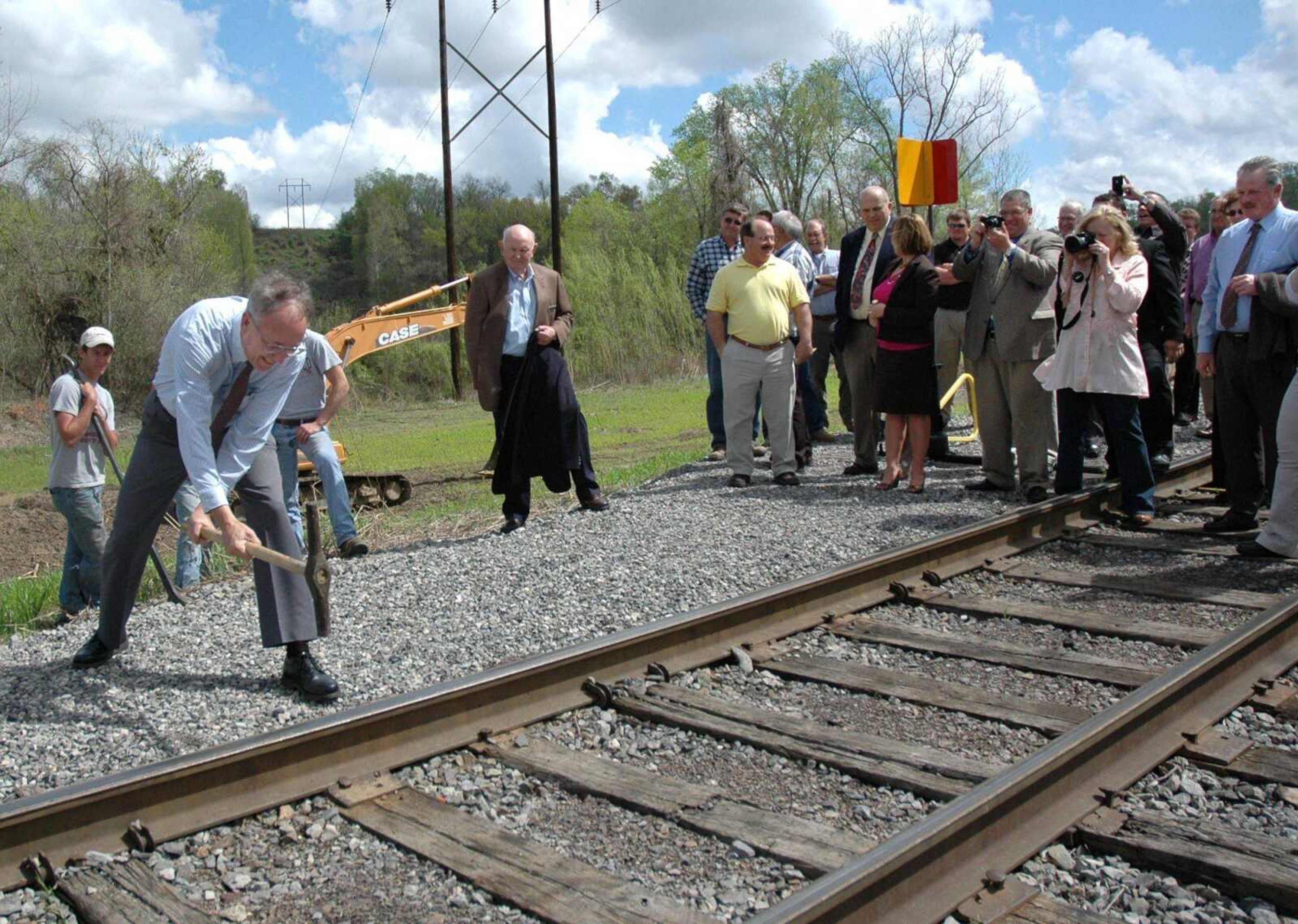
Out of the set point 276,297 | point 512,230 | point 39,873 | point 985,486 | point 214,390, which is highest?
point 512,230

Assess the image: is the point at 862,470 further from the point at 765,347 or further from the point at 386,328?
the point at 386,328

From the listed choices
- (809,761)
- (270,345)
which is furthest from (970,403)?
(270,345)

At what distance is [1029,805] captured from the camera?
3.34 meters

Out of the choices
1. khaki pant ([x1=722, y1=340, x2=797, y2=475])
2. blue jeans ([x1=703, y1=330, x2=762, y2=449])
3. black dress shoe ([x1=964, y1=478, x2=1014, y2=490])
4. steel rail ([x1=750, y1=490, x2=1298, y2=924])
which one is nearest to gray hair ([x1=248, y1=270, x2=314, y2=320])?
steel rail ([x1=750, y1=490, x2=1298, y2=924])

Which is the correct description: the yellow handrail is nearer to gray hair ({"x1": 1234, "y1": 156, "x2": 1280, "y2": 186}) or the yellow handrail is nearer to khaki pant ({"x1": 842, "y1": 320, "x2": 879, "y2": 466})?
khaki pant ({"x1": 842, "y1": 320, "x2": 879, "y2": 466})

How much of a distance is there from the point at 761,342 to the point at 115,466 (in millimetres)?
4660

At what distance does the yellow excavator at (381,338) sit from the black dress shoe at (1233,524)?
7.49m

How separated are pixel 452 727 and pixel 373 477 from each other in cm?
885

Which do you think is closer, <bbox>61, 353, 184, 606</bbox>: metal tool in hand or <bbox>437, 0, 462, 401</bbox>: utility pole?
<bbox>61, 353, 184, 606</bbox>: metal tool in hand

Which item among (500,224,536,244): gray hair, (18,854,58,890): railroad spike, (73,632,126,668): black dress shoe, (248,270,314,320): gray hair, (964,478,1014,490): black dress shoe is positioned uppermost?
(500,224,536,244): gray hair

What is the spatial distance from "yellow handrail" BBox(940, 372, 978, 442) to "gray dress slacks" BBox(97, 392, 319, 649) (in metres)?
7.28

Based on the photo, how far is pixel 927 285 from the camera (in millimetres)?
8680

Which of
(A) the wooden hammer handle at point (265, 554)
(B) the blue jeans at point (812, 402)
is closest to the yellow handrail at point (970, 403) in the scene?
(B) the blue jeans at point (812, 402)

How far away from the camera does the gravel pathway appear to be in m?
4.43
